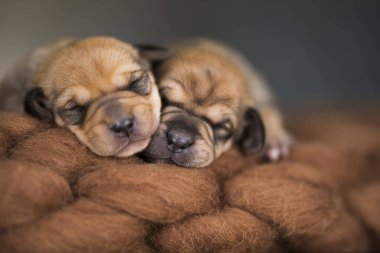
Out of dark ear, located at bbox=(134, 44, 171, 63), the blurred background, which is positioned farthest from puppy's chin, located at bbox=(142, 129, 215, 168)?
the blurred background

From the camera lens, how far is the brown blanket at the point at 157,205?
1.52 m

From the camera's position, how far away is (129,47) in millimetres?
2521

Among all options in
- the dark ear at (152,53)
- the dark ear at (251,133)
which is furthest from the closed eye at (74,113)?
the dark ear at (251,133)

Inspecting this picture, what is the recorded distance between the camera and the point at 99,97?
2.08 metres

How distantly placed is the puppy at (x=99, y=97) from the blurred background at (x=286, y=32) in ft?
7.73

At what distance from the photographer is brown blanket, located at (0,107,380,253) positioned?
152cm

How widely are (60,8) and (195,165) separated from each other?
2.94m

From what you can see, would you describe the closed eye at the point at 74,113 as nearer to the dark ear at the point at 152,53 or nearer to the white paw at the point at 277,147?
the dark ear at the point at 152,53

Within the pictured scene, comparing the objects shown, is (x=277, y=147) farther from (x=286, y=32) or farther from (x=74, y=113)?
(x=286, y=32)

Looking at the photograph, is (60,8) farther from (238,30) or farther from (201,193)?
(201,193)

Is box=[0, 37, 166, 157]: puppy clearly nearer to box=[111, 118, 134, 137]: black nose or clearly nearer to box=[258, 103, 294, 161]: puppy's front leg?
box=[111, 118, 134, 137]: black nose

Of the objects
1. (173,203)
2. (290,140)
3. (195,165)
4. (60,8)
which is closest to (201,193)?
(173,203)

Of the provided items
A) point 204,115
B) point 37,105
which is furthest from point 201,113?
point 37,105

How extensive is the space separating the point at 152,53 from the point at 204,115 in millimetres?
541
